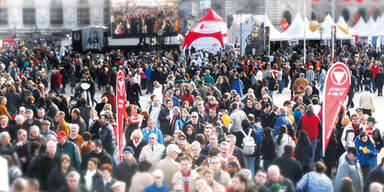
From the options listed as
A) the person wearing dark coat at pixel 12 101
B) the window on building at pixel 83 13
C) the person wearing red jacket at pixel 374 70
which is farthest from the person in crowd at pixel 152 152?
the window on building at pixel 83 13

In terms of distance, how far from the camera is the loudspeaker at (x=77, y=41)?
3541 cm

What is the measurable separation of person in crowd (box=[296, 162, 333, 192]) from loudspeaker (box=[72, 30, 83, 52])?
28466mm

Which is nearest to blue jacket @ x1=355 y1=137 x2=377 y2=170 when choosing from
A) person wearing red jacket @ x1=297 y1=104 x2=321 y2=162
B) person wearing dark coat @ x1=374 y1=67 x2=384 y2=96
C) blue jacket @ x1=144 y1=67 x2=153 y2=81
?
person wearing red jacket @ x1=297 y1=104 x2=321 y2=162

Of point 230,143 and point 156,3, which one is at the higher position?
point 156,3

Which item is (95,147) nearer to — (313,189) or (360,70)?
(313,189)

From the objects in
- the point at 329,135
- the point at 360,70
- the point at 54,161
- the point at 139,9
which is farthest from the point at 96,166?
the point at 139,9

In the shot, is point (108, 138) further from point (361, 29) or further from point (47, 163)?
point (361, 29)

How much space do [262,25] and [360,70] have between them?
22.6ft

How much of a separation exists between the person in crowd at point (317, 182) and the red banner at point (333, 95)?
258 cm

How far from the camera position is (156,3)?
4606cm

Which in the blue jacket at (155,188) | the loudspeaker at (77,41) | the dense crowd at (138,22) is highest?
the dense crowd at (138,22)

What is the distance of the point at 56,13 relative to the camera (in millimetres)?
77875

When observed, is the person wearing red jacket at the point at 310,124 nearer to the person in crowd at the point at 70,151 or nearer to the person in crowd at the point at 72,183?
the person in crowd at the point at 70,151

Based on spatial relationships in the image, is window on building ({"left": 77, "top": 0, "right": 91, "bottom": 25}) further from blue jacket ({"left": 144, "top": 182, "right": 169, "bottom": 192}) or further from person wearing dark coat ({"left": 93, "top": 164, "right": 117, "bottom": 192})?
blue jacket ({"left": 144, "top": 182, "right": 169, "bottom": 192})
